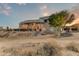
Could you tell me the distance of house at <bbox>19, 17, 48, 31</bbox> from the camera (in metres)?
1.60

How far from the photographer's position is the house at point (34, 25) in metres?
1.60

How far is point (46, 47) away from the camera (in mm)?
1595

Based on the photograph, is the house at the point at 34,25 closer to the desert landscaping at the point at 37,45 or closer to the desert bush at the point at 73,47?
the desert landscaping at the point at 37,45

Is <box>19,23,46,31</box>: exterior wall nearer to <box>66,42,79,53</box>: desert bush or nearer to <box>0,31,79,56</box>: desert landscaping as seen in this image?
<box>0,31,79,56</box>: desert landscaping

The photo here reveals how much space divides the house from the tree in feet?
0.21

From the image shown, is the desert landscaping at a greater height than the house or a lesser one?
lesser

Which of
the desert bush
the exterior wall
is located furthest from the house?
the desert bush

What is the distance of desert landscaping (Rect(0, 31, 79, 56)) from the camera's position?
1581mm

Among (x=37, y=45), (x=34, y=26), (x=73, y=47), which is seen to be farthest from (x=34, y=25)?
(x=73, y=47)

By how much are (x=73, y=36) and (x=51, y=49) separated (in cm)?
25

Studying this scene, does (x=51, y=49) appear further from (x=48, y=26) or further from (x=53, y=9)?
(x=53, y=9)

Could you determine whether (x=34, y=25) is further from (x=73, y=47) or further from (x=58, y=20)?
(x=73, y=47)

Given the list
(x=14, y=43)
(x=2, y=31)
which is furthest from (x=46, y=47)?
(x=2, y=31)

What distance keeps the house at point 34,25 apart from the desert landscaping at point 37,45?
0.20 feet
